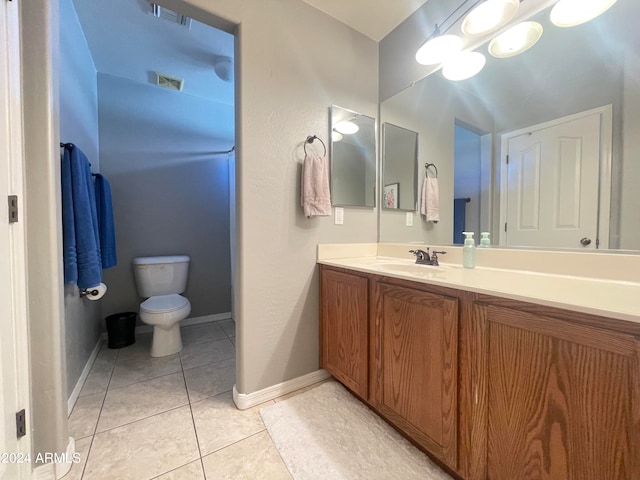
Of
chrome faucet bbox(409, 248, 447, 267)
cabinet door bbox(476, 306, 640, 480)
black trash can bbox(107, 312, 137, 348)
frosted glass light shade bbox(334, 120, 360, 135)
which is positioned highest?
frosted glass light shade bbox(334, 120, 360, 135)

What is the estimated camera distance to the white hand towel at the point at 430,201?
1695 mm

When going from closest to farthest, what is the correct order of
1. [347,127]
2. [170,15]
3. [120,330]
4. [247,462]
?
1. [247,462]
2. [170,15]
3. [347,127]
4. [120,330]

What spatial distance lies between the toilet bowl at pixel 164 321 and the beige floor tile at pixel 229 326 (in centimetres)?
48

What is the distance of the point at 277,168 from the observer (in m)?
1.49

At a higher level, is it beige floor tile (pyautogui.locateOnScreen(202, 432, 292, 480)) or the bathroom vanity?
the bathroom vanity

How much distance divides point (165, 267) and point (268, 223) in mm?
1498

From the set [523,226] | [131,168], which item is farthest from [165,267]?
[523,226]

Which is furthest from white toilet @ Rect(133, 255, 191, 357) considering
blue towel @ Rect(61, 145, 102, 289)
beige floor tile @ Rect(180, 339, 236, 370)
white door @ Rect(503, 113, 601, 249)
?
white door @ Rect(503, 113, 601, 249)

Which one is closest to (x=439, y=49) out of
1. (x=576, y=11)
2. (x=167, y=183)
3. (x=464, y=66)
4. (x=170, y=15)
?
(x=464, y=66)

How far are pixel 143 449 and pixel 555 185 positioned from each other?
2.24 m

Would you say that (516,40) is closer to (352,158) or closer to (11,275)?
(352,158)

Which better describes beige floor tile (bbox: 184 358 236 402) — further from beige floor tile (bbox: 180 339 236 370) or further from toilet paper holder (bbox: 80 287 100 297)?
toilet paper holder (bbox: 80 287 100 297)

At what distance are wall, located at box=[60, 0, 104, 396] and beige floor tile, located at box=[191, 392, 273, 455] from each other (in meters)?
0.80

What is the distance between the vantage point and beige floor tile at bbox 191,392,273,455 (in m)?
1.19
